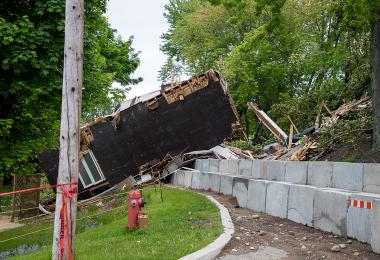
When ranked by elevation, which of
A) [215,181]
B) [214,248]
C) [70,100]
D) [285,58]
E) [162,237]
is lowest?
[162,237]

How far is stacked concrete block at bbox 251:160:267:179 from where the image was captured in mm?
11995

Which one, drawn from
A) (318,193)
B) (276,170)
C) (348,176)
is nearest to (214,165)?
(276,170)

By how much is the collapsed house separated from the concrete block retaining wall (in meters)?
8.22

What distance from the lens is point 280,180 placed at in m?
11.2

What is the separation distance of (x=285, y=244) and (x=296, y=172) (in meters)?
3.34

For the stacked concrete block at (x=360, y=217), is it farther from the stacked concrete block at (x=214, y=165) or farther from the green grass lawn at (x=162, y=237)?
the stacked concrete block at (x=214, y=165)

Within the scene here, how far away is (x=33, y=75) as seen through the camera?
12.3 metres

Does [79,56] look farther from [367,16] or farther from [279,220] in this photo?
[367,16]

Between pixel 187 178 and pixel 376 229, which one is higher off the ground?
pixel 376 229

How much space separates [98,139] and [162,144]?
3.13 metres

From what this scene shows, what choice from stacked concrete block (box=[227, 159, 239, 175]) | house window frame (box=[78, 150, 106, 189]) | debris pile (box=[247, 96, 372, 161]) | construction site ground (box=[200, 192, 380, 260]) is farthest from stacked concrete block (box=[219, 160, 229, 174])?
house window frame (box=[78, 150, 106, 189])

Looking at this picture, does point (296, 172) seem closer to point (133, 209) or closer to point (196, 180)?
point (133, 209)

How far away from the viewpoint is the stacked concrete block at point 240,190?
37.9 feet

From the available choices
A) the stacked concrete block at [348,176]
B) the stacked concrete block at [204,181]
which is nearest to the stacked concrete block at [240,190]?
the stacked concrete block at [204,181]
